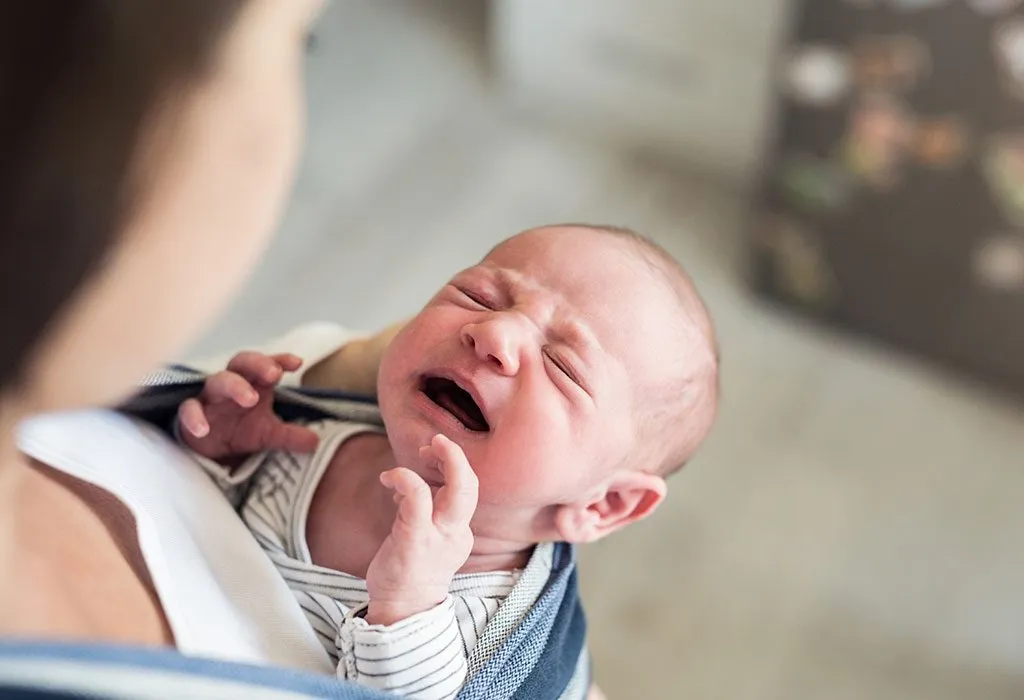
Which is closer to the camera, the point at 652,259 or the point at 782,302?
the point at 652,259

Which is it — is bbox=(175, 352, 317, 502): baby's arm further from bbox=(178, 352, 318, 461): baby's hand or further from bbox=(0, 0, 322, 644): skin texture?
bbox=(0, 0, 322, 644): skin texture

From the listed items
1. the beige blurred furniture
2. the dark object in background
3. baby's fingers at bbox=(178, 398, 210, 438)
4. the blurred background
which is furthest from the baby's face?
the beige blurred furniture

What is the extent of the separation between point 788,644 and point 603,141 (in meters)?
1.03

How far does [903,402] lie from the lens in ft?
5.51

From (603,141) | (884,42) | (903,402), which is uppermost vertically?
(884,42)

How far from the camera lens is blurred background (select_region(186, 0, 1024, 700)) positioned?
1432 mm

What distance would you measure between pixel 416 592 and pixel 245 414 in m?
0.20

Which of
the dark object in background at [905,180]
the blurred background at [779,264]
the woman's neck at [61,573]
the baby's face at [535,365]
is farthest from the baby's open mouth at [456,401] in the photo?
the dark object in background at [905,180]

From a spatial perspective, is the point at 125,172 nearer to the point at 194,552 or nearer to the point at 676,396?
the point at 194,552

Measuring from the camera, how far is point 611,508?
745mm

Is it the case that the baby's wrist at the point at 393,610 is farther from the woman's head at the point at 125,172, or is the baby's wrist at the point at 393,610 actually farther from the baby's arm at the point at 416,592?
the woman's head at the point at 125,172

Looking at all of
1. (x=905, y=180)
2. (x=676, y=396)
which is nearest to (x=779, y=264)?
(x=905, y=180)

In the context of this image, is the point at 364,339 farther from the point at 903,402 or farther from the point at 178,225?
the point at 903,402

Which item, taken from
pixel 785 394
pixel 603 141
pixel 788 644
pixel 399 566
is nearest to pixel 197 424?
pixel 399 566
